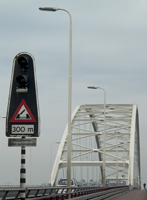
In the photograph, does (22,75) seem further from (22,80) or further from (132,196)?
(132,196)

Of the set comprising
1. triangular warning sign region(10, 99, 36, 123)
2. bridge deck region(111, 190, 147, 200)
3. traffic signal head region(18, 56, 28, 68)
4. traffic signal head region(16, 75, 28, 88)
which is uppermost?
traffic signal head region(18, 56, 28, 68)

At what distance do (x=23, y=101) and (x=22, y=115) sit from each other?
36 cm

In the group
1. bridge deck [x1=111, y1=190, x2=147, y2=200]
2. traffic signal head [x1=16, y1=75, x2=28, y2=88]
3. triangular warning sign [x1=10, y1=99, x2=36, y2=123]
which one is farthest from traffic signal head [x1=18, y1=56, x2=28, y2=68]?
bridge deck [x1=111, y1=190, x2=147, y2=200]

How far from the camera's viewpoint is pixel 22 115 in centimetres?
1264

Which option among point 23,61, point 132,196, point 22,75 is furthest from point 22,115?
point 132,196

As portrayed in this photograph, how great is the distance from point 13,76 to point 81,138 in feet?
256

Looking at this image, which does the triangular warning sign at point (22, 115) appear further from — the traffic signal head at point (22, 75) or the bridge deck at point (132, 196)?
the bridge deck at point (132, 196)

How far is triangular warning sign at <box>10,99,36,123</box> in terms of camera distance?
41.3 ft

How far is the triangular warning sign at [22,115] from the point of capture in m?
12.6

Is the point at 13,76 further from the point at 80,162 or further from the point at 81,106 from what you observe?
the point at 81,106

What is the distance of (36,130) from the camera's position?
12.5 m

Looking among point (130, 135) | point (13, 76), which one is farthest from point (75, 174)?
point (13, 76)

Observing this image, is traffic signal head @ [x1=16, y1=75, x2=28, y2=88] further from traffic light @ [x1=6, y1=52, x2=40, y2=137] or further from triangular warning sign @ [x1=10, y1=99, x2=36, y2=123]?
triangular warning sign @ [x1=10, y1=99, x2=36, y2=123]

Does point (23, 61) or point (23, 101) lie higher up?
point (23, 61)
